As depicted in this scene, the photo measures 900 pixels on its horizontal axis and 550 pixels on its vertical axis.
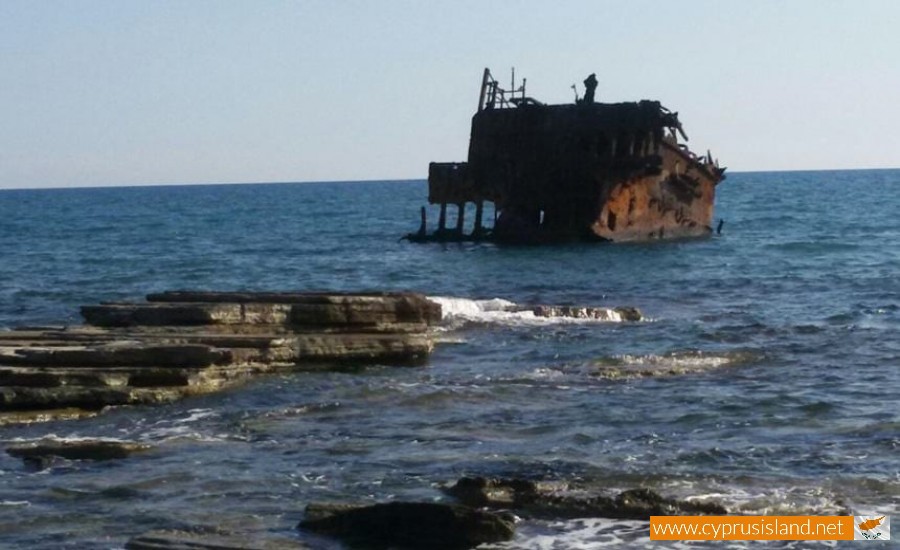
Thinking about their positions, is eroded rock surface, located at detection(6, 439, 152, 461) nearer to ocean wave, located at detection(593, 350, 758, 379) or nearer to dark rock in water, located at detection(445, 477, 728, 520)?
dark rock in water, located at detection(445, 477, 728, 520)

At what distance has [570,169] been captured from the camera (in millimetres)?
41656

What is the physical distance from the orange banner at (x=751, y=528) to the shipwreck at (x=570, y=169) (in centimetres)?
3047

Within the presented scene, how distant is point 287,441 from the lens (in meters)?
13.9

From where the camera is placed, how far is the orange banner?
10.4 m

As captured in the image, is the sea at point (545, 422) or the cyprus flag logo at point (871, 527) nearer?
the cyprus flag logo at point (871, 527)

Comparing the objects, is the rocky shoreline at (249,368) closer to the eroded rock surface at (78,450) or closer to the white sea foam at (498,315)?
the eroded rock surface at (78,450)

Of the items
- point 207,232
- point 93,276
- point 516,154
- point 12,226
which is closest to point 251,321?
point 93,276

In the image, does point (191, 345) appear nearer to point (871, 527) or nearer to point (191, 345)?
point (191, 345)

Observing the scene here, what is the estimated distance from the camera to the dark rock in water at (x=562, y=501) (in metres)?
10.8

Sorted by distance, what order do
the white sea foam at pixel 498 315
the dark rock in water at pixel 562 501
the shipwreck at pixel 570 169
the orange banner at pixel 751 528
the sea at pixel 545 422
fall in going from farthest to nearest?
the shipwreck at pixel 570 169 < the white sea foam at pixel 498 315 < the sea at pixel 545 422 < the dark rock in water at pixel 562 501 < the orange banner at pixel 751 528

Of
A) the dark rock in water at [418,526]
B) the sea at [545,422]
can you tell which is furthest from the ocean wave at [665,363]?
the dark rock in water at [418,526]

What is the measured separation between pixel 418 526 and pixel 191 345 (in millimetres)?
6745

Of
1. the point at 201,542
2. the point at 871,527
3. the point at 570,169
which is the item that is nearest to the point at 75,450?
the point at 201,542

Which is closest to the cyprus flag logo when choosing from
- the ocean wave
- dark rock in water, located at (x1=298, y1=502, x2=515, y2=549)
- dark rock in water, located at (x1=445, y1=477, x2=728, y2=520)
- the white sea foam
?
dark rock in water, located at (x1=445, y1=477, x2=728, y2=520)
